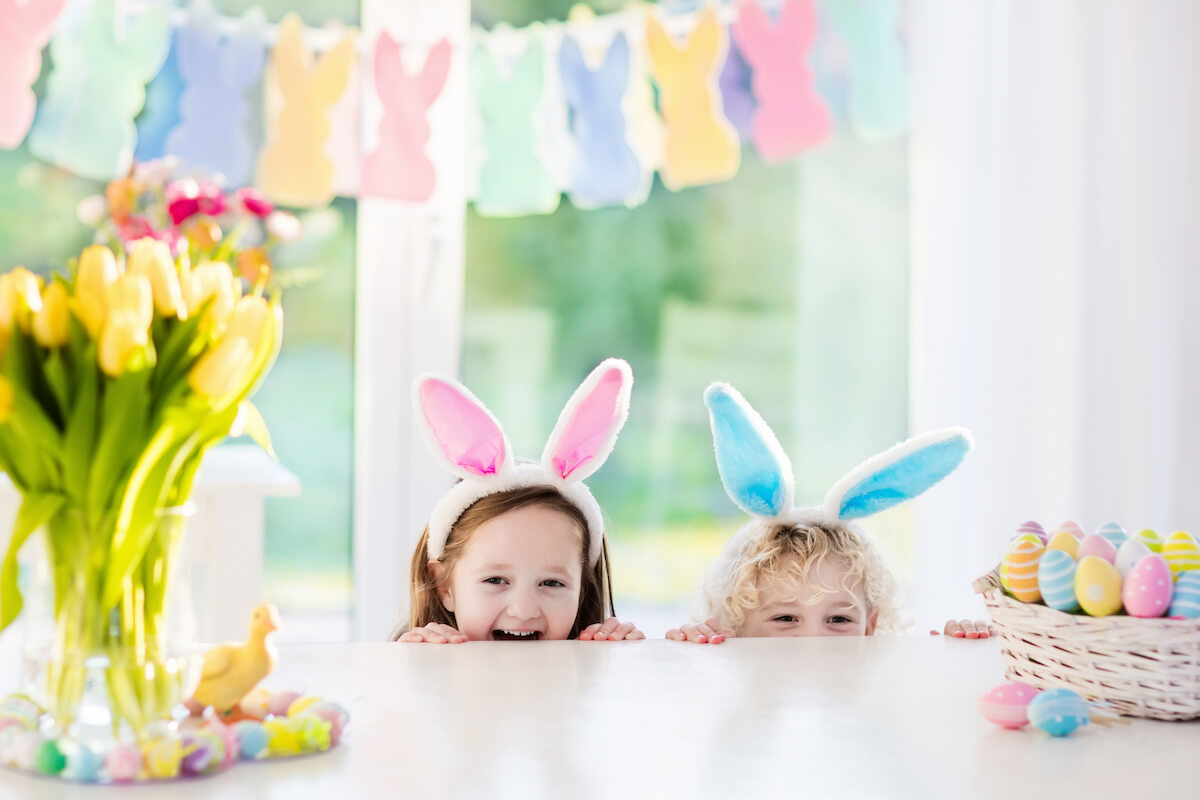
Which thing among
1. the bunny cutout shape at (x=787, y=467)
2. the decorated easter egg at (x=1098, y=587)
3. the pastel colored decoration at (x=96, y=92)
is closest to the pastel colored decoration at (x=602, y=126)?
the pastel colored decoration at (x=96, y=92)

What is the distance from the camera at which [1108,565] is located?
2.65ft

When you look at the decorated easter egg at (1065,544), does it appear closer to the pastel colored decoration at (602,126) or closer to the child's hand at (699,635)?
the child's hand at (699,635)

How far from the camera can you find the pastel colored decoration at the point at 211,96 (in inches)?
100

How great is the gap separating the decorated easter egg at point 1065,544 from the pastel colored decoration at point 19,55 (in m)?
2.13

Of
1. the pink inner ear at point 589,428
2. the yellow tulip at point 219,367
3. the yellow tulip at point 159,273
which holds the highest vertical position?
the yellow tulip at point 159,273

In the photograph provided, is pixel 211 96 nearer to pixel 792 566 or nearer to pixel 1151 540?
pixel 792 566

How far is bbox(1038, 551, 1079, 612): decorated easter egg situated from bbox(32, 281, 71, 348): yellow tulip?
0.64 m

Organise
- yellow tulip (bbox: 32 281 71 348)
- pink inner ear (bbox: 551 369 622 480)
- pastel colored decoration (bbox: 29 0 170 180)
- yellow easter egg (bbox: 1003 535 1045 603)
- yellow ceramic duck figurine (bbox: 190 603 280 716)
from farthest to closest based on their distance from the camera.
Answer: pastel colored decoration (bbox: 29 0 170 180), pink inner ear (bbox: 551 369 622 480), yellow easter egg (bbox: 1003 535 1045 603), yellow ceramic duck figurine (bbox: 190 603 280 716), yellow tulip (bbox: 32 281 71 348)

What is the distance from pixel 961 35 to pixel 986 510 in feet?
3.21

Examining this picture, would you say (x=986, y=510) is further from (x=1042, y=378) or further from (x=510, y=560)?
(x=510, y=560)

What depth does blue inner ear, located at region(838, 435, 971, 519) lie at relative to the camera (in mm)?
1219

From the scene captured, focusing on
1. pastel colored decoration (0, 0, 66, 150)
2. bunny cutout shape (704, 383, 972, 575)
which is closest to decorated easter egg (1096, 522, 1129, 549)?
bunny cutout shape (704, 383, 972, 575)

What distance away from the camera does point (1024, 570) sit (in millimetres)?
845

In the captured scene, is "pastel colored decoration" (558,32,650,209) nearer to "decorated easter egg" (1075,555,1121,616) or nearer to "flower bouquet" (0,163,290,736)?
"decorated easter egg" (1075,555,1121,616)
